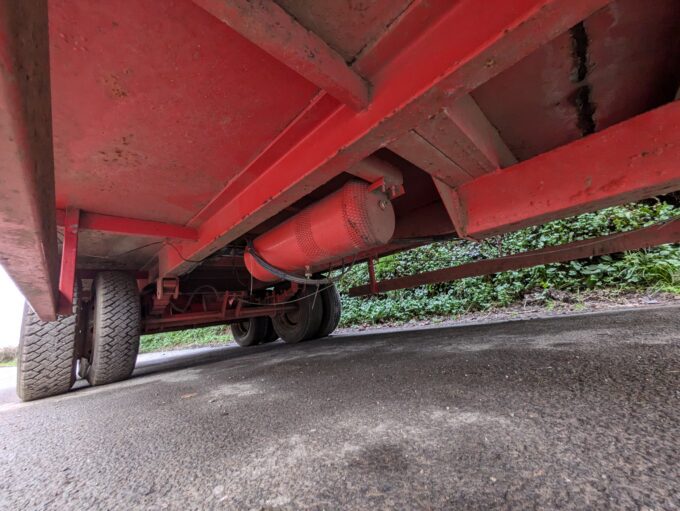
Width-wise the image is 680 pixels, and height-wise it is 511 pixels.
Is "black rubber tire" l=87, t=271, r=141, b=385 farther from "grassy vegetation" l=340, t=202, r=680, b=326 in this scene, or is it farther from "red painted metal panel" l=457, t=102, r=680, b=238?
"grassy vegetation" l=340, t=202, r=680, b=326

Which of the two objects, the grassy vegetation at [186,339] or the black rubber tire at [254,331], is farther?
the grassy vegetation at [186,339]

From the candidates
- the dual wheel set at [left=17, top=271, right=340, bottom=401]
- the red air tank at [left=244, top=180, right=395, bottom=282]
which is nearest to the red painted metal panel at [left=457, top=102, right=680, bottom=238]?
the red air tank at [left=244, top=180, right=395, bottom=282]

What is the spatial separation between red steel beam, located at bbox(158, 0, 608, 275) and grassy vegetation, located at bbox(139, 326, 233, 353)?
7.99 metres

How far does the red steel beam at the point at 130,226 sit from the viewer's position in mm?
1720

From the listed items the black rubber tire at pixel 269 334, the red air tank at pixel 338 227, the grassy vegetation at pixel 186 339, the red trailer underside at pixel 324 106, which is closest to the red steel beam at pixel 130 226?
the red trailer underside at pixel 324 106

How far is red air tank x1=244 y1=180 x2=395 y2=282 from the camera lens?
1.45 meters

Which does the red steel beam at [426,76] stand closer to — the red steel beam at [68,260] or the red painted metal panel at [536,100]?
the red painted metal panel at [536,100]

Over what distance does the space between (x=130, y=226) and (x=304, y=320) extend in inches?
98.1

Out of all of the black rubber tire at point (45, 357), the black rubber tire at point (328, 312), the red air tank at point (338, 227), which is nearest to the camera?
the red air tank at point (338, 227)

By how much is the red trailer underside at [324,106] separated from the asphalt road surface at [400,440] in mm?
671

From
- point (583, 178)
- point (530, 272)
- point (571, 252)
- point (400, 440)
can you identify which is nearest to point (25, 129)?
point (400, 440)

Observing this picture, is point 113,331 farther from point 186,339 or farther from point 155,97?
point 186,339

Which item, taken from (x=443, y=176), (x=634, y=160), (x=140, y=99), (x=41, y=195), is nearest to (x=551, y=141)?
(x=634, y=160)

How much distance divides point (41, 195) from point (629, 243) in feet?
10.7
